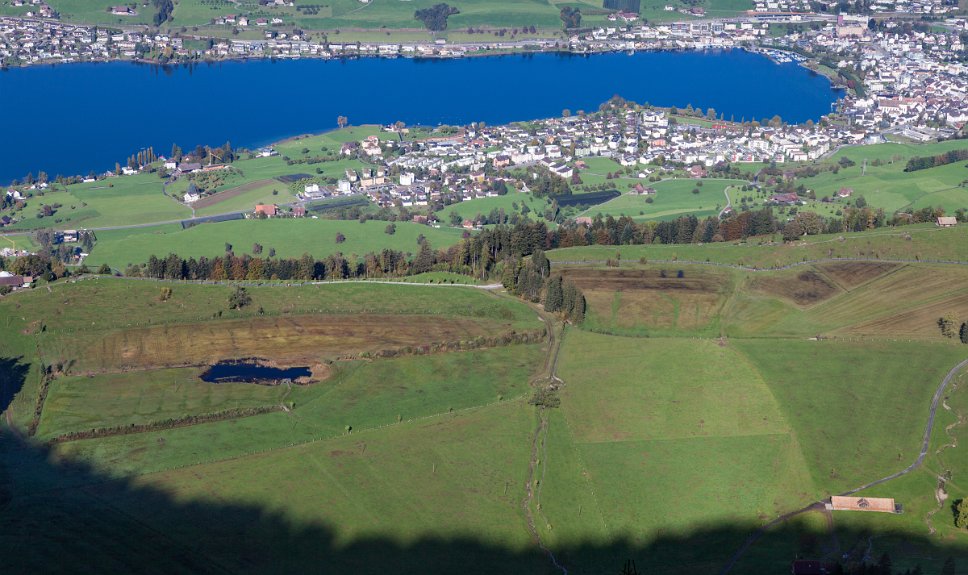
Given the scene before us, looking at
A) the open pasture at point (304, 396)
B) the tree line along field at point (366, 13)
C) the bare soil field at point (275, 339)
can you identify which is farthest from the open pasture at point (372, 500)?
the tree line along field at point (366, 13)

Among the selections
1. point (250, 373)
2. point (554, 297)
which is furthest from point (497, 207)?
point (250, 373)

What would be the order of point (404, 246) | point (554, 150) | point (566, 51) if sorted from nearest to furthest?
point (404, 246), point (554, 150), point (566, 51)

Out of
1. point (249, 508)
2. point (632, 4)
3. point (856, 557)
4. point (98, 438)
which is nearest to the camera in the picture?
point (856, 557)

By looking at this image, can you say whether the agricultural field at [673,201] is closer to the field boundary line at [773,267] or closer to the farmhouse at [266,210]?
the field boundary line at [773,267]

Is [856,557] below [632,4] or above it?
below

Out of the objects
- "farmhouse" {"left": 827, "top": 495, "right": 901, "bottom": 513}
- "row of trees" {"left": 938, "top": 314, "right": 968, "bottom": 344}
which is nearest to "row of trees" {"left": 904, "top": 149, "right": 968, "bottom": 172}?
"row of trees" {"left": 938, "top": 314, "right": 968, "bottom": 344}

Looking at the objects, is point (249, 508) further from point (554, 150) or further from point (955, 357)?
point (554, 150)

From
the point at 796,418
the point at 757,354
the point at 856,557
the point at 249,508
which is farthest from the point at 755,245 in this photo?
the point at 249,508
